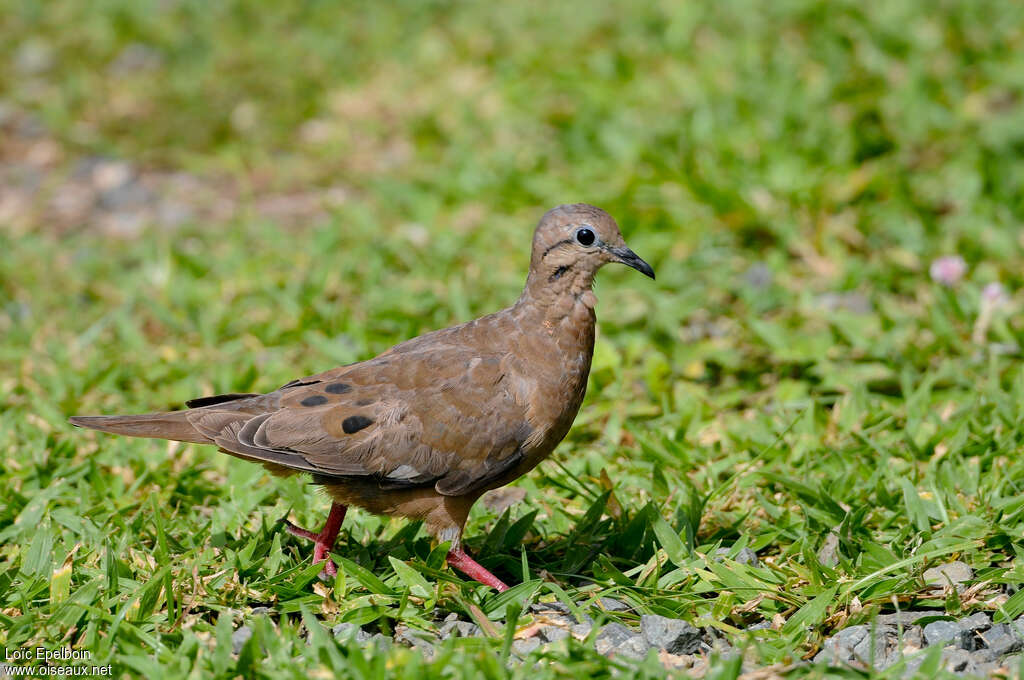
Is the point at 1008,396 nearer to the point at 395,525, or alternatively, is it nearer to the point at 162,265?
the point at 395,525

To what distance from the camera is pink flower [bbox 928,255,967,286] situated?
6125 millimetres

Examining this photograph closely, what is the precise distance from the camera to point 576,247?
4.28m

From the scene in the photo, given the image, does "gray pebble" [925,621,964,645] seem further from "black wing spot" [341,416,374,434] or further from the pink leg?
"black wing spot" [341,416,374,434]

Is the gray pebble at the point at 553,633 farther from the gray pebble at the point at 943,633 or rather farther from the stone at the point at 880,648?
the gray pebble at the point at 943,633

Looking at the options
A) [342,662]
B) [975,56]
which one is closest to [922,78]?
[975,56]

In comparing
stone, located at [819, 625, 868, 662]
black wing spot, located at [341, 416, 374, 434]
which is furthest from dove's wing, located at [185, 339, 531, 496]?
stone, located at [819, 625, 868, 662]

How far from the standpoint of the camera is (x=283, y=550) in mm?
4344

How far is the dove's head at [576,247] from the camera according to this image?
4258 mm

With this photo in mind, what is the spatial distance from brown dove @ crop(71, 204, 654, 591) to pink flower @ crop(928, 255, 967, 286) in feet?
8.55

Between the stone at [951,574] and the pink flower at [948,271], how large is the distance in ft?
7.84

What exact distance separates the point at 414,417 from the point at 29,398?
2.44 m

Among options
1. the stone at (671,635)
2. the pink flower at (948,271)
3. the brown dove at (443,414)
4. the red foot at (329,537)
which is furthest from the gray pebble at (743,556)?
the pink flower at (948,271)

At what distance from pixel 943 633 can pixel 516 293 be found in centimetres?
338

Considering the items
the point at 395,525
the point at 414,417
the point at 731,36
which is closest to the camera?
the point at 414,417
